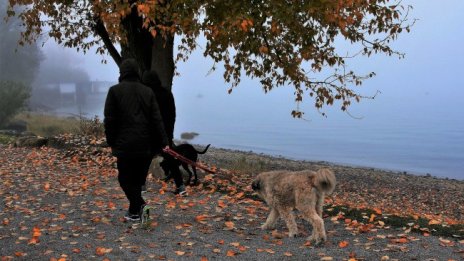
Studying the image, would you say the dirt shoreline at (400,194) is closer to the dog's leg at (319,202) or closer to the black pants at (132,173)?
the dog's leg at (319,202)

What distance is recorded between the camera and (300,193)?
7.11 meters

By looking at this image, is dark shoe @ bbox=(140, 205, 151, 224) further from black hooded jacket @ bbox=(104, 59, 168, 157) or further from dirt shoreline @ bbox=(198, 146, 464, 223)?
dirt shoreline @ bbox=(198, 146, 464, 223)

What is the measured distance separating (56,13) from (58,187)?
30.3 feet

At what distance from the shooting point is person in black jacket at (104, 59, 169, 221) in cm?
734

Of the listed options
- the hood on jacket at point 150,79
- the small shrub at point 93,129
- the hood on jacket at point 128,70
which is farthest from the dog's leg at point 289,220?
the small shrub at point 93,129

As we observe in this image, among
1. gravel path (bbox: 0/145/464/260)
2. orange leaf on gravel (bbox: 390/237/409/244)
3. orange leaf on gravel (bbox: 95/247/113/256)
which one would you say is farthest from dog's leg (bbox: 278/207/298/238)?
orange leaf on gravel (bbox: 95/247/113/256)

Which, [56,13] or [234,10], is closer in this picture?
[234,10]

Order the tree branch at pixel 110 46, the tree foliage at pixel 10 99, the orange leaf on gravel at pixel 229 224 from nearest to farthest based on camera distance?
1. the orange leaf on gravel at pixel 229 224
2. the tree branch at pixel 110 46
3. the tree foliage at pixel 10 99

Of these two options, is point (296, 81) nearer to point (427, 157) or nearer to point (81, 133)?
point (81, 133)

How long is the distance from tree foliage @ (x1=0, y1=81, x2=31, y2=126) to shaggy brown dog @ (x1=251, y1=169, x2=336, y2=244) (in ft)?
131

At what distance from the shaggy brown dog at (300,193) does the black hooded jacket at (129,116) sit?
6.18 ft

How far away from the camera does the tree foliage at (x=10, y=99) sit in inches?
1678

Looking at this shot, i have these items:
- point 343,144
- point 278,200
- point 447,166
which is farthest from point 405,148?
point 278,200

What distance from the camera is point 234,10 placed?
11.3 metres
